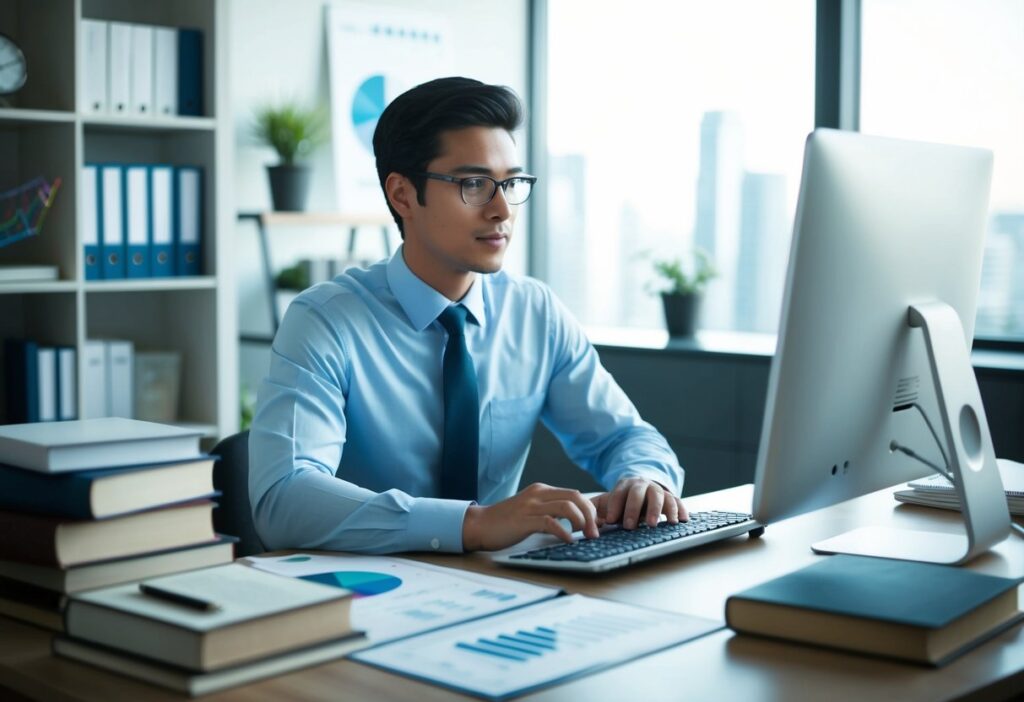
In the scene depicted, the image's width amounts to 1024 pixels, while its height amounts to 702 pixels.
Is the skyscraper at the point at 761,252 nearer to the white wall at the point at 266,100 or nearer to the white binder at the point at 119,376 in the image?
the white wall at the point at 266,100

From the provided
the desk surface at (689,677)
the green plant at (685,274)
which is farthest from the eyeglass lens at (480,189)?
the green plant at (685,274)

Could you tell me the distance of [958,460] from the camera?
1.41 m

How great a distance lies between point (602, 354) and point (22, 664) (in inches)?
102

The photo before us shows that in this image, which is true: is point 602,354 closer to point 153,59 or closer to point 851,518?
point 153,59

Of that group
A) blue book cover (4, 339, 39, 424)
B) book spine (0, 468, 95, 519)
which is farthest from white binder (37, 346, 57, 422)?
book spine (0, 468, 95, 519)

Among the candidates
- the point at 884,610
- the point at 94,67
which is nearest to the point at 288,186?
the point at 94,67

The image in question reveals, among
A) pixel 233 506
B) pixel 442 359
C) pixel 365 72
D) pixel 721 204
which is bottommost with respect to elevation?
pixel 233 506

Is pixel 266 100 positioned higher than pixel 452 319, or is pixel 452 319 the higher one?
pixel 266 100

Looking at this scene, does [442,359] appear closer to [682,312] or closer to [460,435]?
[460,435]

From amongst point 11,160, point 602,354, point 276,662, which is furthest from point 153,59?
point 276,662

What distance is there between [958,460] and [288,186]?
2.46 m

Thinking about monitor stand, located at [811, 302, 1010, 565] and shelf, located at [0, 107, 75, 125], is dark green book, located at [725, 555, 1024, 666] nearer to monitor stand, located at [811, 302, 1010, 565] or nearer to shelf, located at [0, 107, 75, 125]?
monitor stand, located at [811, 302, 1010, 565]

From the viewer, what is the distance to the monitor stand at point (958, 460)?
1.41m

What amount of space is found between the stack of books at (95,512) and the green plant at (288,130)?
2.37 meters
